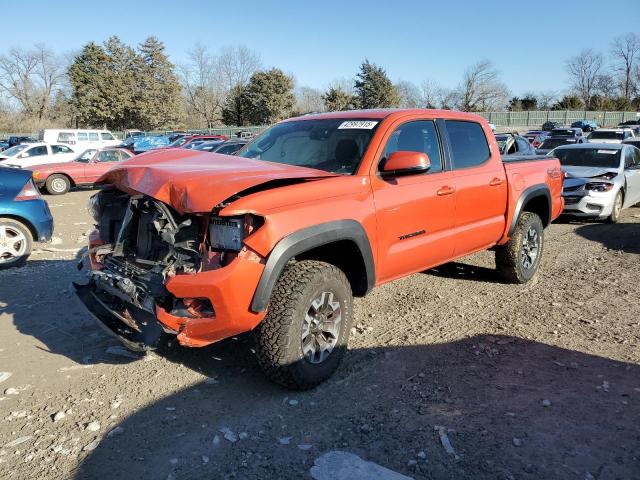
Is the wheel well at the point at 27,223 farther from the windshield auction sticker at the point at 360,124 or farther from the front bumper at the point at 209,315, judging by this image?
the windshield auction sticker at the point at 360,124

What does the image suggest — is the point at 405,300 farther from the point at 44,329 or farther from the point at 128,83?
the point at 128,83

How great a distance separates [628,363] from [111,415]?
12.3 feet

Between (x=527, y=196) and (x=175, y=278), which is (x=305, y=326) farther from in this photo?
(x=527, y=196)

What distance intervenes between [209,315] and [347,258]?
1.25 meters

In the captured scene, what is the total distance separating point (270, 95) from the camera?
54.8m

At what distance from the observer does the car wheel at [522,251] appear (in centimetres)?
564

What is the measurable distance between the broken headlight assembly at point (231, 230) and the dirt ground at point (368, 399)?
108 cm

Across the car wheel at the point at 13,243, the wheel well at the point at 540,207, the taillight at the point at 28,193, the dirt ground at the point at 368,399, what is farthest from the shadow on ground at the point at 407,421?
the taillight at the point at 28,193

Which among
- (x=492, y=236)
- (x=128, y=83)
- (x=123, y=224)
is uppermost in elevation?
(x=128, y=83)

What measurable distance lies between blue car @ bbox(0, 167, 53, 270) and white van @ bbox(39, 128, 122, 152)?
23324mm

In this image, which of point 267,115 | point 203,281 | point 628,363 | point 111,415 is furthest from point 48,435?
point 267,115

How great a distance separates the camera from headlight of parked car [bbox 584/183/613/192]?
32.3ft

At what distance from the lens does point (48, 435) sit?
3033 mm

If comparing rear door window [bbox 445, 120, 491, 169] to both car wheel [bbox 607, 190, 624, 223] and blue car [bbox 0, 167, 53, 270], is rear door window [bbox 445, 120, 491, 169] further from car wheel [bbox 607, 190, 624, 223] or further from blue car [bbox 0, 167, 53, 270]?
car wheel [bbox 607, 190, 624, 223]
